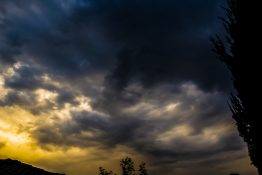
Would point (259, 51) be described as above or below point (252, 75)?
above

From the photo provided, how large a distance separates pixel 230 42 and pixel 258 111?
3.59m

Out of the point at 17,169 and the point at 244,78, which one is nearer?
the point at 244,78

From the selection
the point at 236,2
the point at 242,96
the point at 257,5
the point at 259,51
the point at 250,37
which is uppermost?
the point at 236,2

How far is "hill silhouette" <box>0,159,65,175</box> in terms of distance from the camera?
53.4ft

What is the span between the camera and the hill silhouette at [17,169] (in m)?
16.3

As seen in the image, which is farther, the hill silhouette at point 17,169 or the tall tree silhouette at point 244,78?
the hill silhouette at point 17,169

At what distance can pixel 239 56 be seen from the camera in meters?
12.6

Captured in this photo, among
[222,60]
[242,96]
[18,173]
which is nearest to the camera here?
[242,96]

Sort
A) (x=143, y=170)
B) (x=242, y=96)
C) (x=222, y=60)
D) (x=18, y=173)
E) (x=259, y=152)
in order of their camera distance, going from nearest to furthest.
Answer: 1. (x=259, y=152)
2. (x=242, y=96)
3. (x=222, y=60)
4. (x=18, y=173)
5. (x=143, y=170)

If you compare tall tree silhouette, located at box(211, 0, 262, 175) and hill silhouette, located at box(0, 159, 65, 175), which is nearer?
tall tree silhouette, located at box(211, 0, 262, 175)

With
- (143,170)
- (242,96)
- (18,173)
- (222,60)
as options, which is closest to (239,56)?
(222,60)

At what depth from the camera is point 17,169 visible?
16875 mm

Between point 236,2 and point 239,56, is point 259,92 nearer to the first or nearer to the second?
point 239,56

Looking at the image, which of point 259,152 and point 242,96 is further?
point 242,96
